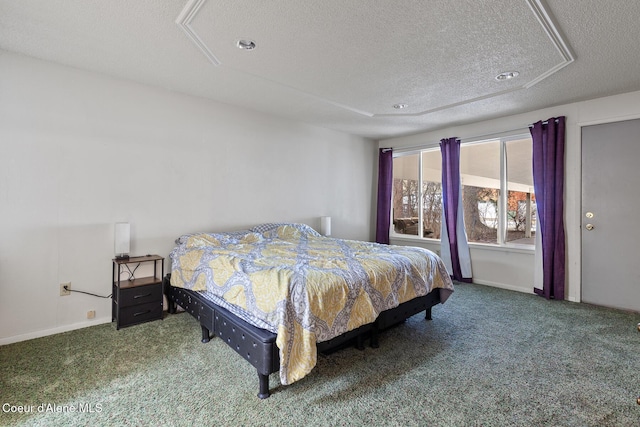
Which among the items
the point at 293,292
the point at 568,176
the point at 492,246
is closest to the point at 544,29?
the point at 568,176

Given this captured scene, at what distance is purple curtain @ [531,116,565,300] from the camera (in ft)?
12.0

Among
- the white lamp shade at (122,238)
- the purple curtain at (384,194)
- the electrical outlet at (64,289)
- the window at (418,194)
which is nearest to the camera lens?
the electrical outlet at (64,289)

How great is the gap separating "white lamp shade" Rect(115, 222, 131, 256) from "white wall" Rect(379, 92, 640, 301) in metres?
4.56

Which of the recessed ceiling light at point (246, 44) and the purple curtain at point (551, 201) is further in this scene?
the purple curtain at point (551, 201)

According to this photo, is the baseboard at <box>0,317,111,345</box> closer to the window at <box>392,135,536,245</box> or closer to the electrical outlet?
the electrical outlet

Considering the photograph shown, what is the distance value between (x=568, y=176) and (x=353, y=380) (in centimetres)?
369

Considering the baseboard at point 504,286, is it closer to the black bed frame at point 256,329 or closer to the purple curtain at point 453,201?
the purple curtain at point 453,201

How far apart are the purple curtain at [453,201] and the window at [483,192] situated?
17 cm

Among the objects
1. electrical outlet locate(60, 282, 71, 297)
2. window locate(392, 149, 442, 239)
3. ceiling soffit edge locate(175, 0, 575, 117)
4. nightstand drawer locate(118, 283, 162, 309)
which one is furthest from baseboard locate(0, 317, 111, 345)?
window locate(392, 149, 442, 239)

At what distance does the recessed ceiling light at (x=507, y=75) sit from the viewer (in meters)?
2.82

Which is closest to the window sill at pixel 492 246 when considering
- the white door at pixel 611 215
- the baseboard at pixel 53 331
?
the white door at pixel 611 215

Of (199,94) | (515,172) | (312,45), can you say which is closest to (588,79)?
(515,172)

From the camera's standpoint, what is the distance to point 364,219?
5.70 m

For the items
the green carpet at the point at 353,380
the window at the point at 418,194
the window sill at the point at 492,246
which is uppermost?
the window at the point at 418,194
